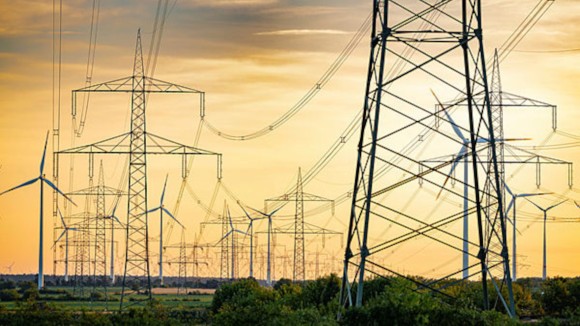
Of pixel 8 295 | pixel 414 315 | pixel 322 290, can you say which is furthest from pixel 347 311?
pixel 8 295

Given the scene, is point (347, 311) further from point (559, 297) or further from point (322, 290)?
point (559, 297)

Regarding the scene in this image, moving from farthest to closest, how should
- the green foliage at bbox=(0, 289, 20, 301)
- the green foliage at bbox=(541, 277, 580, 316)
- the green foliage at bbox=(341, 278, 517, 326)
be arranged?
the green foliage at bbox=(0, 289, 20, 301), the green foliage at bbox=(541, 277, 580, 316), the green foliage at bbox=(341, 278, 517, 326)

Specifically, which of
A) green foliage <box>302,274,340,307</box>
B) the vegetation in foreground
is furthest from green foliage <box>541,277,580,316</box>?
green foliage <box>302,274,340,307</box>

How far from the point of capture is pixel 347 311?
6100 cm

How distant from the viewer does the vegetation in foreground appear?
60.6 meters

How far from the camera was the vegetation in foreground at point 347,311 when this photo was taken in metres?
60.6

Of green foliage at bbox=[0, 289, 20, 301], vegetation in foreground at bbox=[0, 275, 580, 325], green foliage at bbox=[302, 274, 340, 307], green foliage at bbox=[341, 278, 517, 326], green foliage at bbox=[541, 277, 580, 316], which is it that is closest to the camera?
green foliage at bbox=[341, 278, 517, 326]

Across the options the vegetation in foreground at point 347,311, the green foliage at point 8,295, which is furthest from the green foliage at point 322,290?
the green foliage at point 8,295

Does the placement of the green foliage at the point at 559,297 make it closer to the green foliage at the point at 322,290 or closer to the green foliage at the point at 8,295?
the green foliage at the point at 322,290

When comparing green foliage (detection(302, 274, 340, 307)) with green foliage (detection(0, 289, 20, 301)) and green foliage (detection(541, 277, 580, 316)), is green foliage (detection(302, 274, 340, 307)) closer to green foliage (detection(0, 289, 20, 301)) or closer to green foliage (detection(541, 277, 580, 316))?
green foliage (detection(541, 277, 580, 316))

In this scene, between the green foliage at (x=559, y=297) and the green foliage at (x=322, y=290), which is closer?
the green foliage at (x=322, y=290)

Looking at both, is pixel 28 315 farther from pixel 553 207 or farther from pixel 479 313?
pixel 553 207

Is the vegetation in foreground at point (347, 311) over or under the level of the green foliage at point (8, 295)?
over

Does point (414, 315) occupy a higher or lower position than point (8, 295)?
higher
